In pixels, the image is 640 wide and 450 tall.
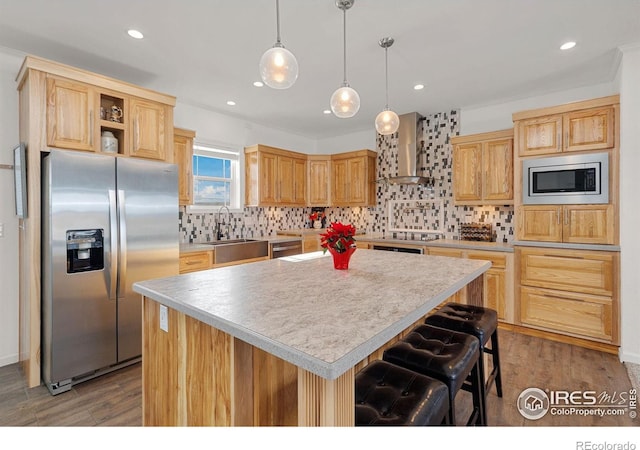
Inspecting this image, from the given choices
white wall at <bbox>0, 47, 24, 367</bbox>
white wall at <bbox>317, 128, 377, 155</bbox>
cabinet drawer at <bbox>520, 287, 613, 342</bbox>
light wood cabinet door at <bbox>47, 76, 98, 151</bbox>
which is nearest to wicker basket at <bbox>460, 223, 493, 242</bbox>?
cabinet drawer at <bbox>520, 287, 613, 342</bbox>

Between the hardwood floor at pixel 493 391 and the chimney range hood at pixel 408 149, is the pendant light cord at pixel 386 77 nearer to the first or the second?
the chimney range hood at pixel 408 149

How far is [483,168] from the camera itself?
3.95 metres

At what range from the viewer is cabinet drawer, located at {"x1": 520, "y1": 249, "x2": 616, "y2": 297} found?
118 inches

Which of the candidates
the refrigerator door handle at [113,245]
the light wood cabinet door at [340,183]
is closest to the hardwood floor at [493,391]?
the refrigerator door handle at [113,245]

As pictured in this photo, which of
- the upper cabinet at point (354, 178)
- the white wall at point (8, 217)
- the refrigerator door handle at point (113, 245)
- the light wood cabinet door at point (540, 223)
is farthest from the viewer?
the upper cabinet at point (354, 178)

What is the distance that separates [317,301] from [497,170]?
343cm

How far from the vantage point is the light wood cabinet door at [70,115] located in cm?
247

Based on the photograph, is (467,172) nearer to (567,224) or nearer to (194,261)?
(567,224)

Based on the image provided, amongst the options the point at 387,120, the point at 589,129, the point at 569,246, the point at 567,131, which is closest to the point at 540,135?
the point at 567,131

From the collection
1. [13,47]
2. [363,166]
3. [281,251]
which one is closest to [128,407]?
[281,251]

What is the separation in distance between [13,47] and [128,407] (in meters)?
3.08

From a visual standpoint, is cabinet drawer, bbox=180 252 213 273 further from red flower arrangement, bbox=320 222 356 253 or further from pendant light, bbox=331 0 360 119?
pendant light, bbox=331 0 360 119

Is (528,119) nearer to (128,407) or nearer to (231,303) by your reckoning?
(231,303)

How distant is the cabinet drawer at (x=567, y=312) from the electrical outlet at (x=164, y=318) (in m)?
3.51
